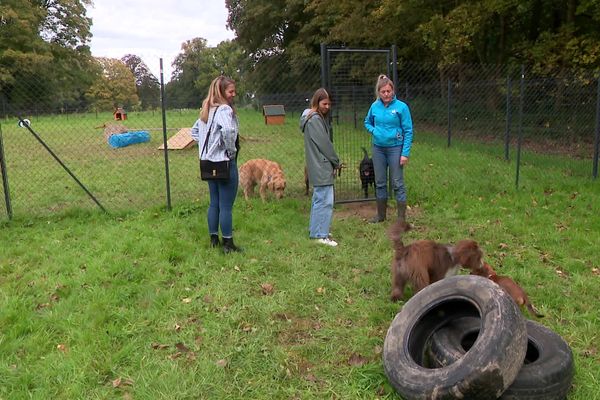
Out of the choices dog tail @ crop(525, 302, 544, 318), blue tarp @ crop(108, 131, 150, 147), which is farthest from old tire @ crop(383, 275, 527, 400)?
blue tarp @ crop(108, 131, 150, 147)

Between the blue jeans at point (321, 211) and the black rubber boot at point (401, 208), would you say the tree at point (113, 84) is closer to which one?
the black rubber boot at point (401, 208)

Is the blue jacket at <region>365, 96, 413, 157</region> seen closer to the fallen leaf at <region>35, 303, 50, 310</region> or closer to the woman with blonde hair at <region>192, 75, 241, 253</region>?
the woman with blonde hair at <region>192, 75, 241, 253</region>

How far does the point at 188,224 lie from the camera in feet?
20.2

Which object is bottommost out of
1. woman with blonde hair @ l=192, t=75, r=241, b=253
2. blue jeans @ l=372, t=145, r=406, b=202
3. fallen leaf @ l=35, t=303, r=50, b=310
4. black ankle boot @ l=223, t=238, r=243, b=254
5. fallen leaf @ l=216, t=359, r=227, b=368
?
fallen leaf @ l=216, t=359, r=227, b=368

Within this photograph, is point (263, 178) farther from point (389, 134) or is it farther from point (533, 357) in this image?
point (533, 357)

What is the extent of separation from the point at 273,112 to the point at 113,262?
15146mm

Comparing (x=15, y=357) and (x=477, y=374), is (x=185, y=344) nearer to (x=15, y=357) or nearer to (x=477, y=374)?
(x=15, y=357)

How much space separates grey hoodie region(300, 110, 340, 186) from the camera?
17.8 feet

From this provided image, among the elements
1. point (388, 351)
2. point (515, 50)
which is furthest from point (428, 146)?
point (388, 351)

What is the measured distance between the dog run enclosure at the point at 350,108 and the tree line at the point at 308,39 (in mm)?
2231

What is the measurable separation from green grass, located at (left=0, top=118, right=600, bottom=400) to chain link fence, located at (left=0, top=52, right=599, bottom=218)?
4.39 ft

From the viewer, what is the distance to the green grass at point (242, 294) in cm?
310

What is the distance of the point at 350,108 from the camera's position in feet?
33.2

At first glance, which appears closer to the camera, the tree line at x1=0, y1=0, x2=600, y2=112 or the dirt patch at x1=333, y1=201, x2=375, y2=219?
the dirt patch at x1=333, y1=201, x2=375, y2=219
